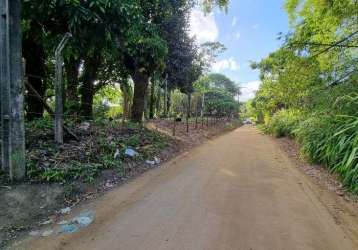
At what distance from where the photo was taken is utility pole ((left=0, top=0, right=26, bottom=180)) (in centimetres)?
405

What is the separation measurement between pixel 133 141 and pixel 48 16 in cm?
328

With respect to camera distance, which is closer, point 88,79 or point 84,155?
point 84,155

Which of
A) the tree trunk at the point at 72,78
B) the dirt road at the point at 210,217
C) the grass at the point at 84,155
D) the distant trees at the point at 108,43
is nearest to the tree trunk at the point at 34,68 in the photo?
the distant trees at the point at 108,43

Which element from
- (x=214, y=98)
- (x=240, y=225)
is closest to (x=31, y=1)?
(x=240, y=225)

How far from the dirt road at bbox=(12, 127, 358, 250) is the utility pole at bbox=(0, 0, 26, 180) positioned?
125 centimetres

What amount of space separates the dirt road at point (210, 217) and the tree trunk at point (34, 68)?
4095mm

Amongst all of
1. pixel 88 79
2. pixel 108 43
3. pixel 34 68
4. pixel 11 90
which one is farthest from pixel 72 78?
pixel 11 90

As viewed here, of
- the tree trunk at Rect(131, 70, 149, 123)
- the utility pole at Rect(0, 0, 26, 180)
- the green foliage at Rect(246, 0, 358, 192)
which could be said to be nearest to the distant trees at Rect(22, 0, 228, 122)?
the tree trunk at Rect(131, 70, 149, 123)

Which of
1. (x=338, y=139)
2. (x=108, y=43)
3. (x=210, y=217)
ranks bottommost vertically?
(x=210, y=217)

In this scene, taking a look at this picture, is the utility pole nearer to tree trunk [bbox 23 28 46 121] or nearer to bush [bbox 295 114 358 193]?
tree trunk [bbox 23 28 46 121]

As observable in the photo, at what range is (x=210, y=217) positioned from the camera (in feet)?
11.9

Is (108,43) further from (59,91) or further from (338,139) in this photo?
(338,139)

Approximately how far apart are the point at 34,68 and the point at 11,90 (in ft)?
15.4

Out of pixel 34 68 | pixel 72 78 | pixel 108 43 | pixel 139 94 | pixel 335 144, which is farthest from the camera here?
pixel 72 78
